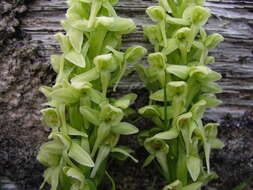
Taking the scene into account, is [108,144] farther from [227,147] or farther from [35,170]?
[227,147]

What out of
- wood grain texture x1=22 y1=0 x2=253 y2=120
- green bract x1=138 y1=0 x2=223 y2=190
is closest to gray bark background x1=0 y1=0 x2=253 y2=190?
wood grain texture x1=22 y1=0 x2=253 y2=120

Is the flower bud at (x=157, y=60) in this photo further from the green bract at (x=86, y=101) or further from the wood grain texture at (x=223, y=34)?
the wood grain texture at (x=223, y=34)

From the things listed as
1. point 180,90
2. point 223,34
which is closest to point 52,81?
point 180,90

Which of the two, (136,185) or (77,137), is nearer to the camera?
(77,137)

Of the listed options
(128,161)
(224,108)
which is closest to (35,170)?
(128,161)

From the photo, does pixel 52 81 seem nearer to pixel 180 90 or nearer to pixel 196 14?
pixel 180 90
